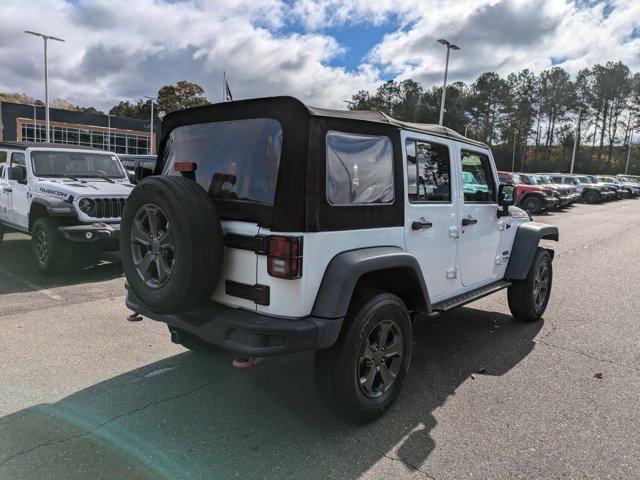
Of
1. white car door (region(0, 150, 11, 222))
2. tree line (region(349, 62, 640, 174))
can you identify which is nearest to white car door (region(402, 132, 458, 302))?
white car door (region(0, 150, 11, 222))

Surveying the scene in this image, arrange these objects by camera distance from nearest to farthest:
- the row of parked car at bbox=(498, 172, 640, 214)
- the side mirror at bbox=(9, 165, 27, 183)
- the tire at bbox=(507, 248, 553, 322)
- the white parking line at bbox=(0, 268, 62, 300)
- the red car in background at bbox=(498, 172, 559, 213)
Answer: the tire at bbox=(507, 248, 553, 322)
the white parking line at bbox=(0, 268, 62, 300)
the side mirror at bbox=(9, 165, 27, 183)
the red car in background at bbox=(498, 172, 559, 213)
the row of parked car at bbox=(498, 172, 640, 214)

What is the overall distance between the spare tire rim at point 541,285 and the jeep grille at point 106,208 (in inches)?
232

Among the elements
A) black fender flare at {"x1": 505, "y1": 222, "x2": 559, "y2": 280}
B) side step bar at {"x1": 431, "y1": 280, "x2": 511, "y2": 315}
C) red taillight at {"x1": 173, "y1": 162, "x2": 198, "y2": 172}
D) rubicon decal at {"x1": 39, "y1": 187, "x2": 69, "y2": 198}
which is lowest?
side step bar at {"x1": 431, "y1": 280, "x2": 511, "y2": 315}

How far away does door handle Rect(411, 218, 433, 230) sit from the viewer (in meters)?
3.51

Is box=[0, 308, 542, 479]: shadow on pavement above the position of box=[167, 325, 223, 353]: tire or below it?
below

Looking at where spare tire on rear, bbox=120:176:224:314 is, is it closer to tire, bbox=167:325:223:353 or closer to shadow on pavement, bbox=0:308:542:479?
tire, bbox=167:325:223:353

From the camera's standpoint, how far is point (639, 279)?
26.3 feet

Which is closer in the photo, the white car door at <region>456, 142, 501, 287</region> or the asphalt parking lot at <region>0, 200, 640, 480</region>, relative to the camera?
the asphalt parking lot at <region>0, 200, 640, 480</region>

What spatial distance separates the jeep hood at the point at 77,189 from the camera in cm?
709

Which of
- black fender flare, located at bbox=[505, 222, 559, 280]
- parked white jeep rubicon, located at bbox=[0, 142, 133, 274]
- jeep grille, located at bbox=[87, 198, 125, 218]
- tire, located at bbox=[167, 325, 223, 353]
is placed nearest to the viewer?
tire, located at bbox=[167, 325, 223, 353]

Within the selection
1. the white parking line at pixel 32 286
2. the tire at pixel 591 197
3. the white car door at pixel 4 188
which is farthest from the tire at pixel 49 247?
the tire at pixel 591 197

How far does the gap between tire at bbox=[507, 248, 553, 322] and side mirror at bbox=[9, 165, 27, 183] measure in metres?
7.29

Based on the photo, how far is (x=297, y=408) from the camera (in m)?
3.39

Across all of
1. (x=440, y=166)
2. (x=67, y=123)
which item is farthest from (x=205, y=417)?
(x=67, y=123)
